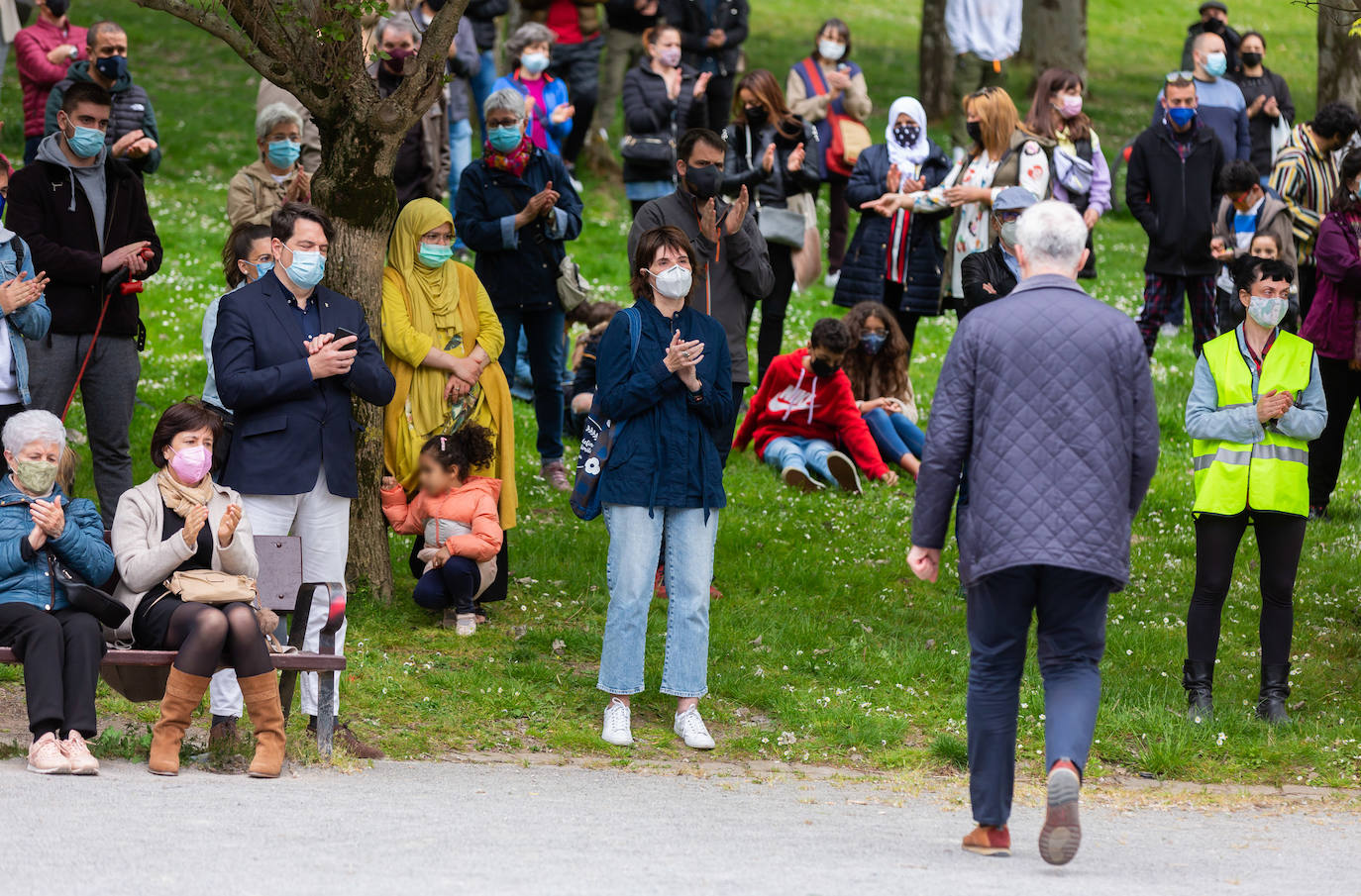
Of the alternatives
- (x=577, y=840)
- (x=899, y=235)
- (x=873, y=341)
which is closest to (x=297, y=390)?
(x=577, y=840)

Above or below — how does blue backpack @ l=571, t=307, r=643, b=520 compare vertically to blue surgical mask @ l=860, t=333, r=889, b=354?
below

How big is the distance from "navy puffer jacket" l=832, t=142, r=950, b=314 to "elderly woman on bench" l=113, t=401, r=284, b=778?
6736mm

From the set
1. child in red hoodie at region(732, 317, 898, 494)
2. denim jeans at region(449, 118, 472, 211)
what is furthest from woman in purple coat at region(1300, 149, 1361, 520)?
denim jeans at region(449, 118, 472, 211)

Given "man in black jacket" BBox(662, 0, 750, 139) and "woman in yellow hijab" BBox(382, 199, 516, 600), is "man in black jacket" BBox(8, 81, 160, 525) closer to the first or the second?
"woman in yellow hijab" BBox(382, 199, 516, 600)

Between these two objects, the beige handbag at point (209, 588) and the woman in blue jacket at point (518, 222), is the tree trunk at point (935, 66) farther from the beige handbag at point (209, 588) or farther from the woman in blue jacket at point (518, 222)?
the beige handbag at point (209, 588)

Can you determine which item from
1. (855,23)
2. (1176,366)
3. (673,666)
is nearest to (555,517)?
(673,666)

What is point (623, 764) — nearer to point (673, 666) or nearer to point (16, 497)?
point (673, 666)

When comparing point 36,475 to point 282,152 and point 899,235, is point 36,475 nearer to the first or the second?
point 282,152

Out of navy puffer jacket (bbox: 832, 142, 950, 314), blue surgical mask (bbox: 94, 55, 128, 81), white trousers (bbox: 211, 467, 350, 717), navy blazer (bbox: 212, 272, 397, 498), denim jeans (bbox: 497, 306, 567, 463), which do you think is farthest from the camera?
navy puffer jacket (bbox: 832, 142, 950, 314)

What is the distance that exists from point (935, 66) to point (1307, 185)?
1305cm

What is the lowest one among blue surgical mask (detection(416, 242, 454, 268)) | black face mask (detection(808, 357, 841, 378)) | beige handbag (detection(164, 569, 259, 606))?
beige handbag (detection(164, 569, 259, 606))

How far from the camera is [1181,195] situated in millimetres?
13758

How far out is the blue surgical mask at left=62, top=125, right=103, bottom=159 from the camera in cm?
888

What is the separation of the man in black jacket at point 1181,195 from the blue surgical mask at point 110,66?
24.4ft
